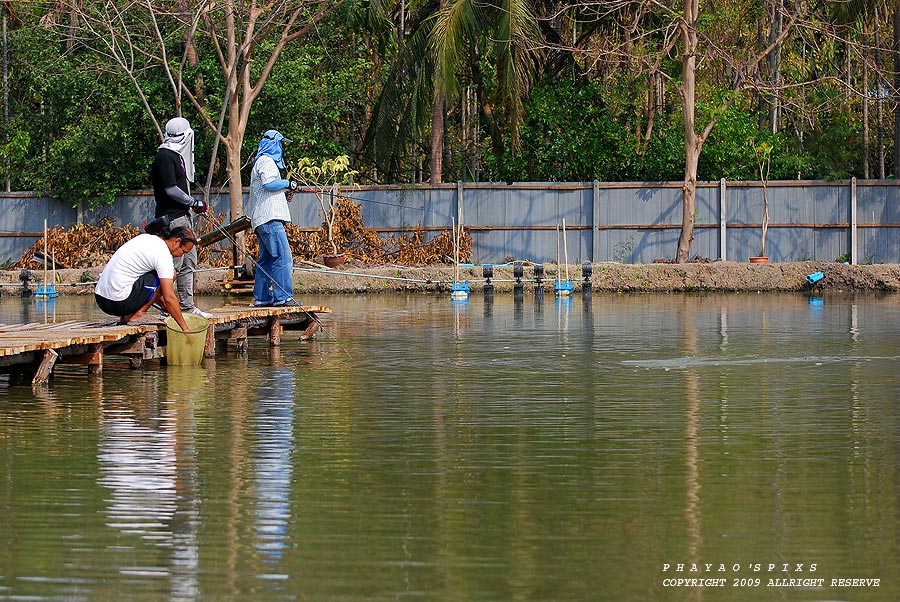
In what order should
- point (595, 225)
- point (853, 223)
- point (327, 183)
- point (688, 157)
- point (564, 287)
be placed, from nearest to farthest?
point (564, 287), point (688, 157), point (853, 223), point (595, 225), point (327, 183)

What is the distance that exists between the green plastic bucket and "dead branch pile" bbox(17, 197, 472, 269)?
59.2 ft

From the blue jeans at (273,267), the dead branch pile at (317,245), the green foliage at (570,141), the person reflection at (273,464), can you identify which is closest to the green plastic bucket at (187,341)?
the person reflection at (273,464)

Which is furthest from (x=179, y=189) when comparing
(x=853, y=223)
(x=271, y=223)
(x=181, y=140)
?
(x=853, y=223)

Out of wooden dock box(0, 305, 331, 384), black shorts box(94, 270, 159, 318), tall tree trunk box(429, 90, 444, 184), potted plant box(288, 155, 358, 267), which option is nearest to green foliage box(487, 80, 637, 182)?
tall tree trunk box(429, 90, 444, 184)

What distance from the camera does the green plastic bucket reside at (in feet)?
43.3

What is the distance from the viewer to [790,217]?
3228cm

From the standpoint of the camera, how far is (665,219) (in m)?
32.3

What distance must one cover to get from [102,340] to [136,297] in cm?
71

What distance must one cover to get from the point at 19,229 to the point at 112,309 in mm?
21749

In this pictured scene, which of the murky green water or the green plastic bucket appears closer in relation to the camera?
the murky green water

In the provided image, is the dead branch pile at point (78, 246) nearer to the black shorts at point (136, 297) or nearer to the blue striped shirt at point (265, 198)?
the blue striped shirt at point (265, 198)

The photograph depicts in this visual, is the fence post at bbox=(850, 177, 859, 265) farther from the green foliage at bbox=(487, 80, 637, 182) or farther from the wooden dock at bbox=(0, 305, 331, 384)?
the wooden dock at bbox=(0, 305, 331, 384)

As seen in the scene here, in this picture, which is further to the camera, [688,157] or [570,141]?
[570,141]

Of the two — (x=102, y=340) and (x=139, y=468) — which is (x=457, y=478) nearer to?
(x=139, y=468)
